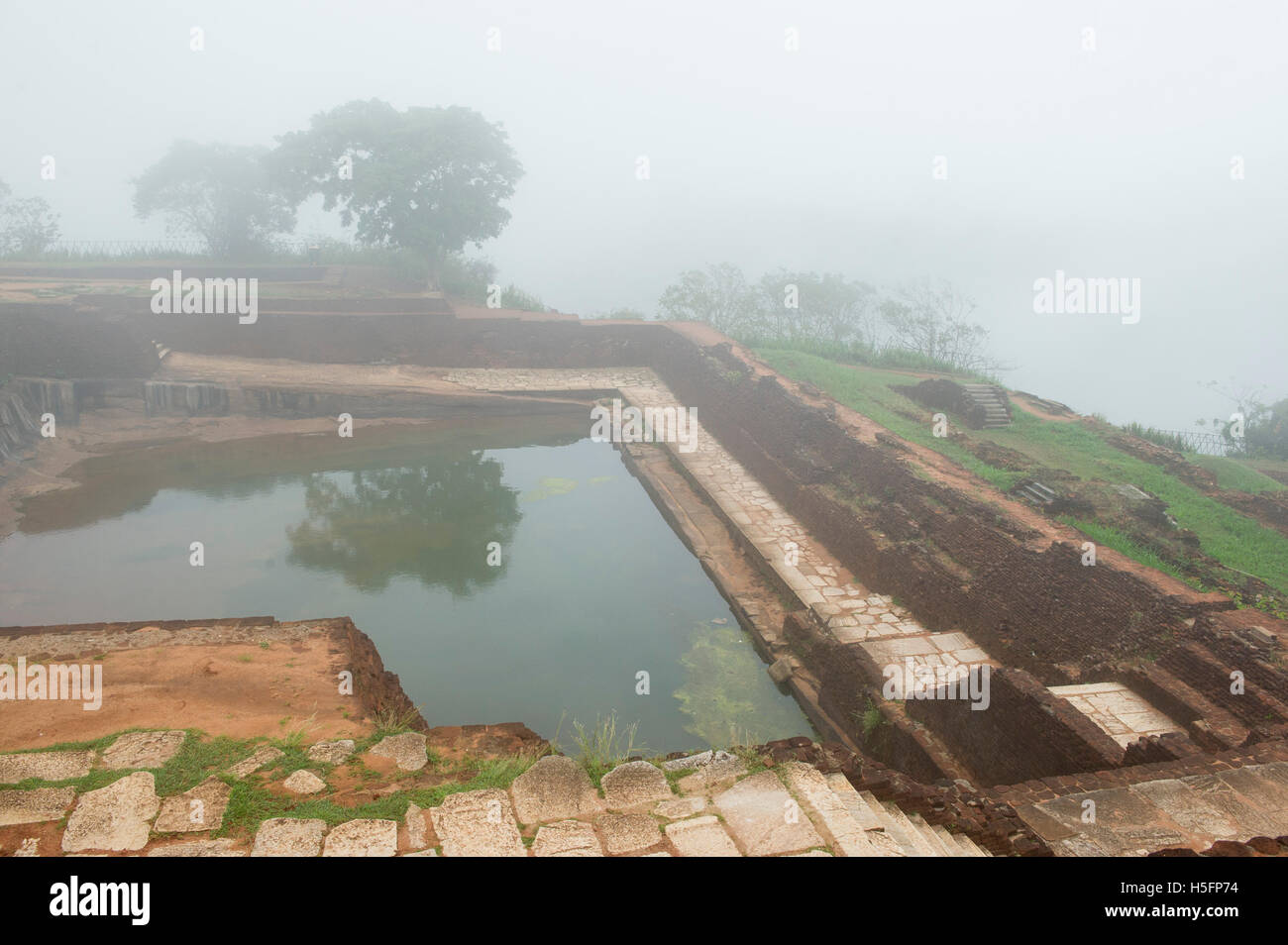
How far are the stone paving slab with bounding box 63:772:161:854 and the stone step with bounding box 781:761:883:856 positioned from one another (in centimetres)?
323

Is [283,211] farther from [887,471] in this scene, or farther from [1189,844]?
[1189,844]

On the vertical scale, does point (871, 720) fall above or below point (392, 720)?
below

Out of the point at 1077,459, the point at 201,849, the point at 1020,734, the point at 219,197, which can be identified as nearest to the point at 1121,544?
the point at 1020,734

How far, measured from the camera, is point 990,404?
44.5ft

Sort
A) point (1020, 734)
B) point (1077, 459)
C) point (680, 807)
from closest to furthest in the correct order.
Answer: point (680, 807) < point (1020, 734) < point (1077, 459)

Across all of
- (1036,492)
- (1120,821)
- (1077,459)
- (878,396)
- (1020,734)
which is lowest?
(1020,734)

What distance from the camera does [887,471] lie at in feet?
34.1

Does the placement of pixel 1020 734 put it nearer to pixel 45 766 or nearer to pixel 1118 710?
pixel 1118 710

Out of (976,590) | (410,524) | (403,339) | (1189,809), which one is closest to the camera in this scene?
(1189,809)

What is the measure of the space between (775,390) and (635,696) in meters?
7.21

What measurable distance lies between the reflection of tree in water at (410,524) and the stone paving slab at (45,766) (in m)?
4.73

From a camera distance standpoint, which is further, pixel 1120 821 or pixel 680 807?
pixel 1120 821

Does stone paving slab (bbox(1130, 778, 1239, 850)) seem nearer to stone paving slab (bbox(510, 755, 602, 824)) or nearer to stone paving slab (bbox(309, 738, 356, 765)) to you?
stone paving slab (bbox(510, 755, 602, 824))

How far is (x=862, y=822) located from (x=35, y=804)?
415 cm
